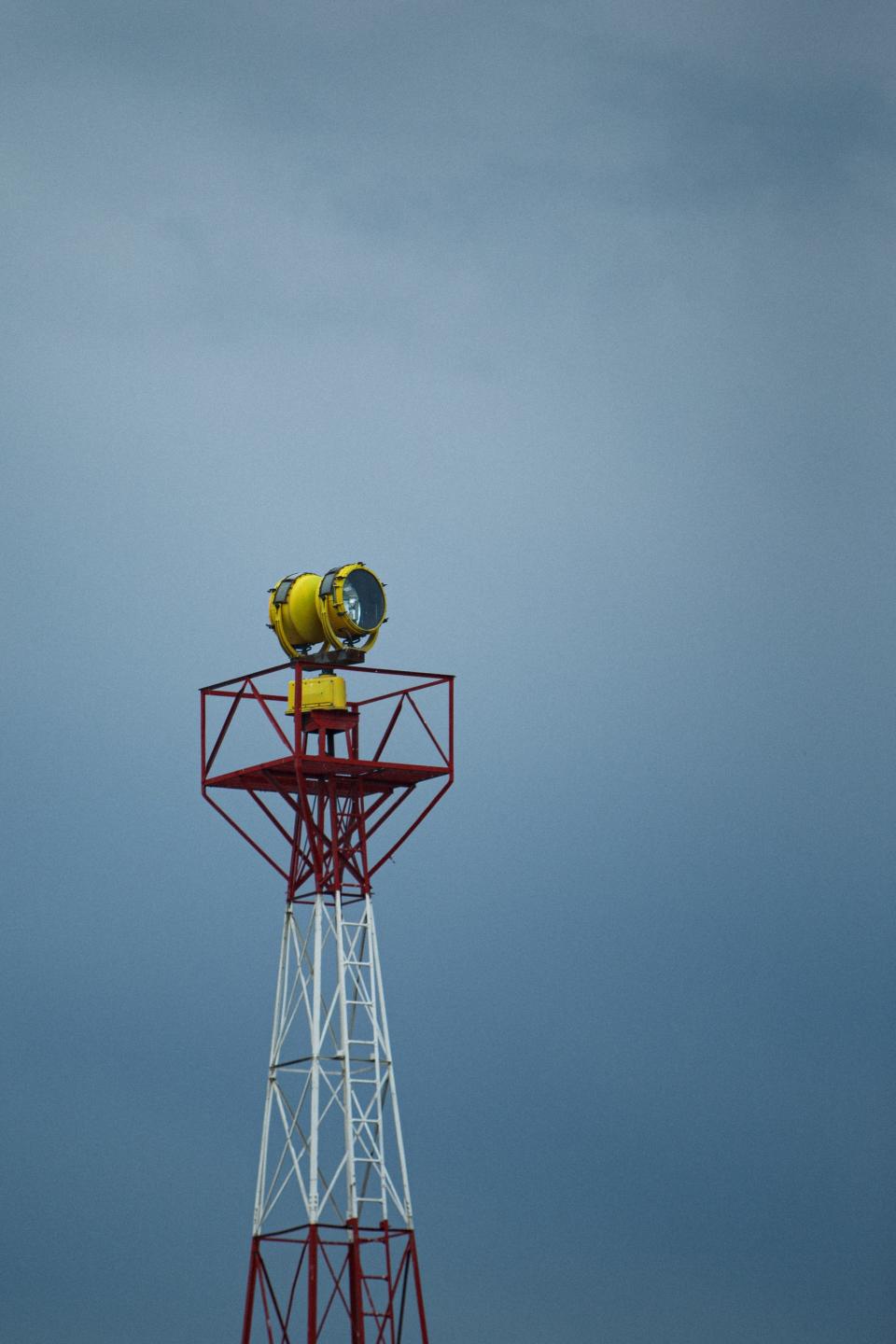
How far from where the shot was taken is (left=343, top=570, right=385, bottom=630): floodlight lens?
205ft

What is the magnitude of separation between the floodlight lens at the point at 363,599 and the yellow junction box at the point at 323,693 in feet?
4.62

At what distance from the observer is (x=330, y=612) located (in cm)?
6228

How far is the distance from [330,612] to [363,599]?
986mm

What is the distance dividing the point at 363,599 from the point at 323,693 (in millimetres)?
2348

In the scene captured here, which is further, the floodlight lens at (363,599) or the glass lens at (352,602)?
the floodlight lens at (363,599)

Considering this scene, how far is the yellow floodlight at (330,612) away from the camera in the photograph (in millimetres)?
62250

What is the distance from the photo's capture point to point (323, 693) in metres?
62.7

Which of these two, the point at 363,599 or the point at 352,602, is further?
the point at 363,599

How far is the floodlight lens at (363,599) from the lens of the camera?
2460 inches

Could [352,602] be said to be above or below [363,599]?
below

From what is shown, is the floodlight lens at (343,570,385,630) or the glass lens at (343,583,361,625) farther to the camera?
the floodlight lens at (343,570,385,630)

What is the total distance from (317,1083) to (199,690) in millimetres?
9401

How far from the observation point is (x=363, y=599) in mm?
→ 62875

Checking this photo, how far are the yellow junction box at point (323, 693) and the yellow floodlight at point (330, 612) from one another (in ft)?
1.72
